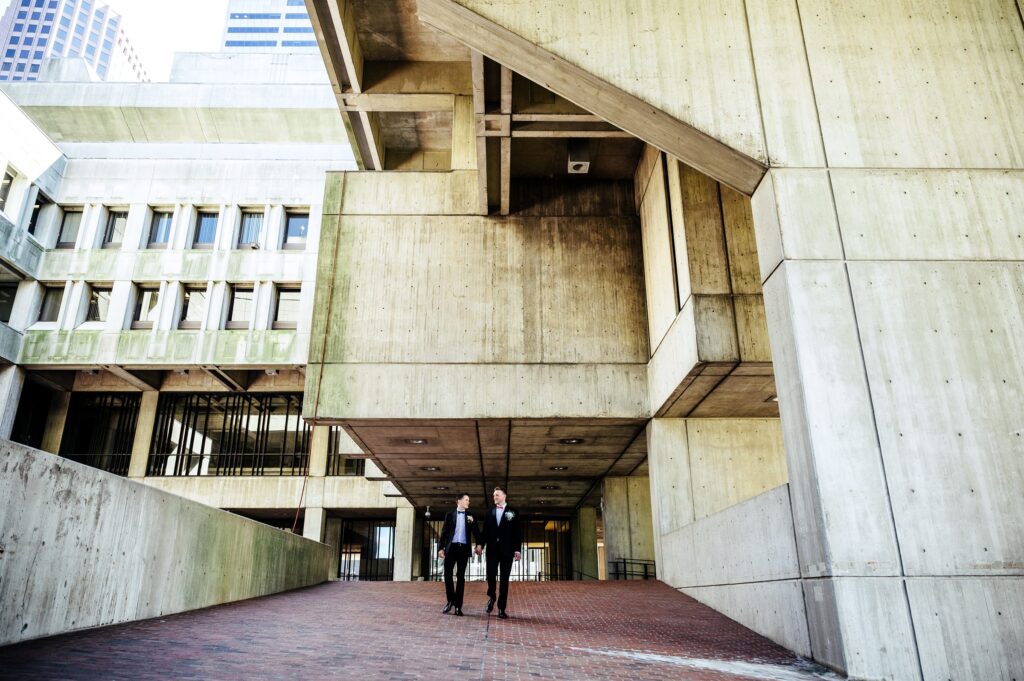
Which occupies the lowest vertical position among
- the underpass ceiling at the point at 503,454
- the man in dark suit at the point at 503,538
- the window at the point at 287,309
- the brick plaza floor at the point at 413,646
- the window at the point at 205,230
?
the brick plaza floor at the point at 413,646

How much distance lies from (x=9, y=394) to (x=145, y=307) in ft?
18.1

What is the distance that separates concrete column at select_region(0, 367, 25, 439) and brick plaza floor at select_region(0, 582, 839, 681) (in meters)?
20.6

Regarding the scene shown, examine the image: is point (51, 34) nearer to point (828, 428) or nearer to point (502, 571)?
point (502, 571)

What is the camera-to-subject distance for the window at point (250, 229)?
87.3ft

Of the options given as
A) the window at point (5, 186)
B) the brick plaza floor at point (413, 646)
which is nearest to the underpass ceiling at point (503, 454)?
the brick plaza floor at point (413, 646)

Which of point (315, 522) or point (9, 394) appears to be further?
point (315, 522)

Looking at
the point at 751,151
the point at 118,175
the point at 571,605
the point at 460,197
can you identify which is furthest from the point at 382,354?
the point at 118,175

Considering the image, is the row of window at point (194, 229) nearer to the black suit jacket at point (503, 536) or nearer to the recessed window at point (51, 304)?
the recessed window at point (51, 304)

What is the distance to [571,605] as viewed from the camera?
10047mm

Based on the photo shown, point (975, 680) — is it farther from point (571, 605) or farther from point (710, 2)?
point (710, 2)

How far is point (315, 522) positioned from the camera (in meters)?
26.8

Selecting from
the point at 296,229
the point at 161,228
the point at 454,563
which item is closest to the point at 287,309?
the point at 296,229

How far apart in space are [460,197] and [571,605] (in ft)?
29.3

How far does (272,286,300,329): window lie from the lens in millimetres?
25484
